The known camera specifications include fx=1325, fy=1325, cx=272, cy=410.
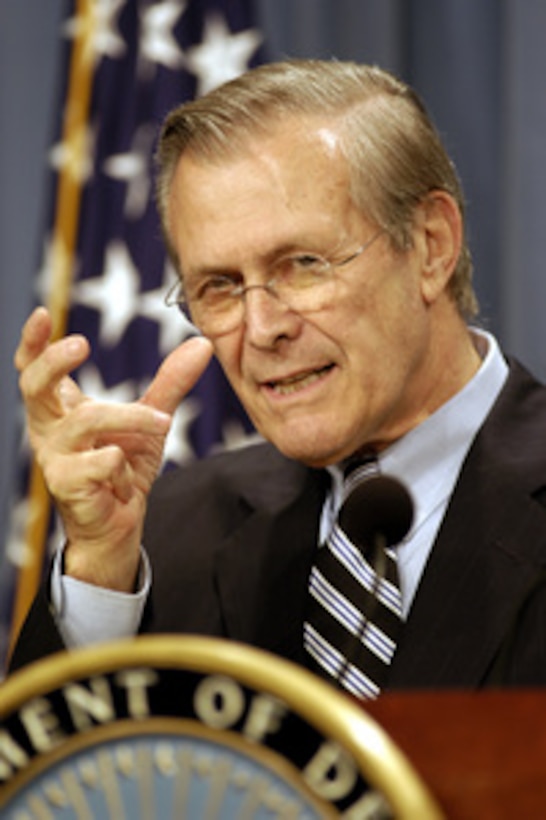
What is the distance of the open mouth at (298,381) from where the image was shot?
1.64 metres

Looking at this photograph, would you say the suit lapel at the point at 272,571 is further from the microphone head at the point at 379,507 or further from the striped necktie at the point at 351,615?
the microphone head at the point at 379,507

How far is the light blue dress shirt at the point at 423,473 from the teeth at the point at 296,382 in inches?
6.5

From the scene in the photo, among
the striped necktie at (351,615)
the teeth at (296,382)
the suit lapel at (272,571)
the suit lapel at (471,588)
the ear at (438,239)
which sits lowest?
the suit lapel at (272,571)

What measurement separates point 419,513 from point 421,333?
0.80ft

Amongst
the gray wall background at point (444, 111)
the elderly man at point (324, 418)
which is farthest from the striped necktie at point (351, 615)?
the gray wall background at point (444, 111)

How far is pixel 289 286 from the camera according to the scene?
1.64m

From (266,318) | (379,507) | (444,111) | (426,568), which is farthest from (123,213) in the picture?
(379,507)

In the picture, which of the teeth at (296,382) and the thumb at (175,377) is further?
the teeth at (296,382)

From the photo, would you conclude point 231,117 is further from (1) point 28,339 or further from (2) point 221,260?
(1) point 28,339

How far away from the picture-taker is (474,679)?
4.63 ft

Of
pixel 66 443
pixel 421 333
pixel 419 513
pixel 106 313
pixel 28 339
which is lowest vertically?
pixel 106 313

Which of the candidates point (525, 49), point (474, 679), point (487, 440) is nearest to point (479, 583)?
point (474, 679)

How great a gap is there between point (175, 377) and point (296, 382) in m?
0.21

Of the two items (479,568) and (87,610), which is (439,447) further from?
(87,610)
